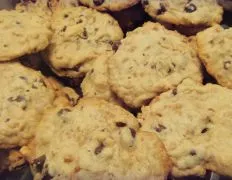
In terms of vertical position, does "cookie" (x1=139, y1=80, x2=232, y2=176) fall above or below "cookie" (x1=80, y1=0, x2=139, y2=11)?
below

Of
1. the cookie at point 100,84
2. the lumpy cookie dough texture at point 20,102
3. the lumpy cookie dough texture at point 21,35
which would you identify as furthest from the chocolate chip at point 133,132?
the lumpy cookie dough texture at point 21,35

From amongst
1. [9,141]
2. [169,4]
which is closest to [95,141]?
[9,141]

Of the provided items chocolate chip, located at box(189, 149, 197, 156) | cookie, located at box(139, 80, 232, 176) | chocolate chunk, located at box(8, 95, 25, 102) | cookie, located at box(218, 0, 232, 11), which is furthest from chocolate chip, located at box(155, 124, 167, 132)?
cookie, located at box(218, 0, 232, 11)

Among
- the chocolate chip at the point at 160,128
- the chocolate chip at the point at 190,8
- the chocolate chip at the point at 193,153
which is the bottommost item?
the chocolate chip at the point at 193,153

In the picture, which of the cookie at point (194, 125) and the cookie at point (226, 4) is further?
the cookie at point (226, 4)

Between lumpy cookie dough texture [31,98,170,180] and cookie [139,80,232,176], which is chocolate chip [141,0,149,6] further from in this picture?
lumpy cookie dough texture [31,98,170,180]

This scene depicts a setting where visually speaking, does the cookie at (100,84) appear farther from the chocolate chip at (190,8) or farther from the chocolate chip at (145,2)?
the chocolate chip at (190,8)

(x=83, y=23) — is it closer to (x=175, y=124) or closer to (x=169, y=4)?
(x=169, y=4)

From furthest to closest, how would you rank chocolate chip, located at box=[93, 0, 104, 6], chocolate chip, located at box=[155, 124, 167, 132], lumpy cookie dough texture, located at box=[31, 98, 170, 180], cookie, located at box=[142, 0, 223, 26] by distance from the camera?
1. chocolate chip, located at box=[93, 0, 104, 6]
2. cookie, located at box=[142, 0, 223, 26]
3. chocolate chip, located at box=[155, 124, 167, 132]
4. lumpy cookie dough texture, located at box=[31, 98, 170, 180]
